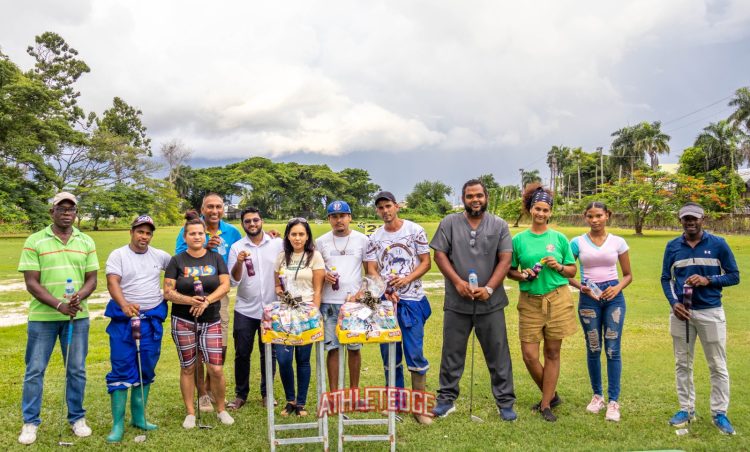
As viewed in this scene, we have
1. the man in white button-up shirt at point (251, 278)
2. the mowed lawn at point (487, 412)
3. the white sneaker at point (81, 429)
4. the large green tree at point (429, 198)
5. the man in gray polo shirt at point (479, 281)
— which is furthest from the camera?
the large green tree at point (429, 198)

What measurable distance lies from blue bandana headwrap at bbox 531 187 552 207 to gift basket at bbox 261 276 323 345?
8.03ft

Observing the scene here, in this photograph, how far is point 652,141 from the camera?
7038 cm

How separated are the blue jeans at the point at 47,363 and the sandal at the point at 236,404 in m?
1.33

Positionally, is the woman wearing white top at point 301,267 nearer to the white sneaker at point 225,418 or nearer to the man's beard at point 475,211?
the white sneaker at point 225,418

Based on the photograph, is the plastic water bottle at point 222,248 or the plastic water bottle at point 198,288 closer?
the plastic water bottle at point 198,288

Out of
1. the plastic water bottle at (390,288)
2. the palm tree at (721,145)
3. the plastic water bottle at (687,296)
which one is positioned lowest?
the plastic water bottle at (687,296)

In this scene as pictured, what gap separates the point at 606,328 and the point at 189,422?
4.10 m

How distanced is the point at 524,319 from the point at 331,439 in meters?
2.18

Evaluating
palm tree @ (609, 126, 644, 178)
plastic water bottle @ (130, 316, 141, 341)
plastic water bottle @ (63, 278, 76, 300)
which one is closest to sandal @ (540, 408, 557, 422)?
plastic water bottle @ (130, 316, 141, 341)

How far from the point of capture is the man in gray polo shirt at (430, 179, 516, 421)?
199 inches

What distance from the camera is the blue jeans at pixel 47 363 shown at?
4570mm

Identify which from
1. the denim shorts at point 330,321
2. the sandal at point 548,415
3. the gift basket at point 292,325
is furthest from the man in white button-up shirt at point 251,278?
the sandal at point 548,415

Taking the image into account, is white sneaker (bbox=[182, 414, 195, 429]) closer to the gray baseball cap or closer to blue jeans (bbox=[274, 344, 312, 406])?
blue jeans (bbox=[274, 344, 312, 406])

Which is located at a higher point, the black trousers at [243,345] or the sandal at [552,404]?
the black trousers at [243,345]
